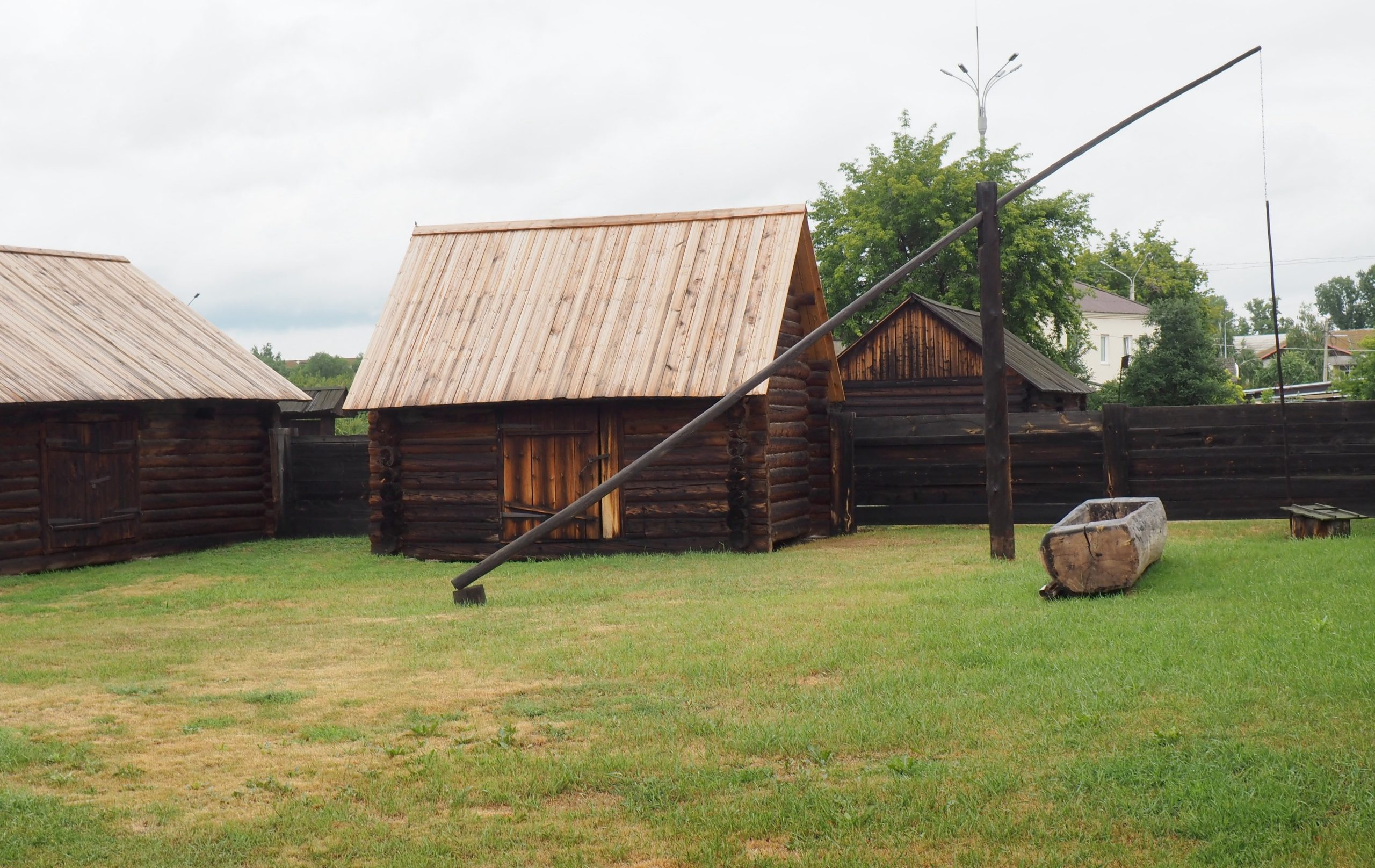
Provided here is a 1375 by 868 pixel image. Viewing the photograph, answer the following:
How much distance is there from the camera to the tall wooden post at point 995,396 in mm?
14258

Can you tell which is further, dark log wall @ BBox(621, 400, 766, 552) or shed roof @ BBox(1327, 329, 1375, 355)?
shed roof @ BBox(1327, 329, 1375, 355)

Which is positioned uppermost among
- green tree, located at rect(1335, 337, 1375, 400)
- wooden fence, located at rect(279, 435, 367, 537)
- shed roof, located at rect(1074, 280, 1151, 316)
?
shed roof, located at rect(1074, 280, 1151, 316)

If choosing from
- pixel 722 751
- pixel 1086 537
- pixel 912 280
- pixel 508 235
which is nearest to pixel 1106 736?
pixel 722 751

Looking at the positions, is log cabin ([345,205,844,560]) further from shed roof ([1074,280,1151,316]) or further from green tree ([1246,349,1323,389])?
shed roof ([1074,280,1151,316])

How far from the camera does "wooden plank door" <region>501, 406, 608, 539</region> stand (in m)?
18.0

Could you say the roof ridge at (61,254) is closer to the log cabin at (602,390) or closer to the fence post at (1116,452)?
the log cabin at (602,390)

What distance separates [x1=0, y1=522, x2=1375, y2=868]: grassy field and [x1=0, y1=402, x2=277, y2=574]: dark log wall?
20.6ft

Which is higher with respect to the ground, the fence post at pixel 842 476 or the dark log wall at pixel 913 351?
→ the dark log wall at pixel 913 351

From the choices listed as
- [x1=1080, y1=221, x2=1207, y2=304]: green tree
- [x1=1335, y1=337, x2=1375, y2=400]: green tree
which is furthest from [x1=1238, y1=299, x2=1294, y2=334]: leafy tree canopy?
[x1=1335, y1=337, x2=1375, y2=400]: green tree

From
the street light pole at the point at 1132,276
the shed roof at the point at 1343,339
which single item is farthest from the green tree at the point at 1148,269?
the shed roof at the point at 1343,339

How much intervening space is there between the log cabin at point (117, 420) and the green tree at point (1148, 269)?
5771 cm

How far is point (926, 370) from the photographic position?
3184cm

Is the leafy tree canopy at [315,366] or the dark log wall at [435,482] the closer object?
the dark log wall at [435,482]

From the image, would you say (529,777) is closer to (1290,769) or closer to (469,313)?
(1290,769)
